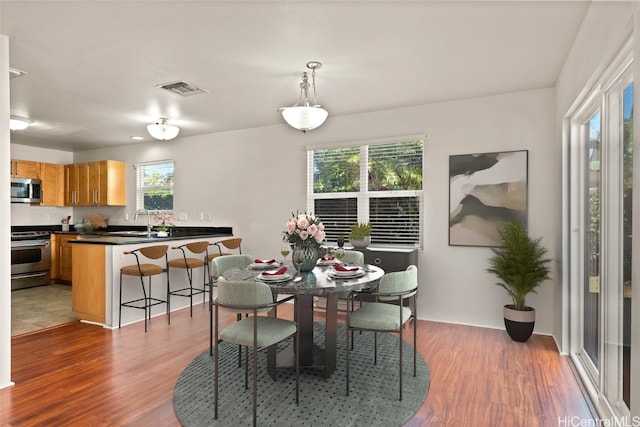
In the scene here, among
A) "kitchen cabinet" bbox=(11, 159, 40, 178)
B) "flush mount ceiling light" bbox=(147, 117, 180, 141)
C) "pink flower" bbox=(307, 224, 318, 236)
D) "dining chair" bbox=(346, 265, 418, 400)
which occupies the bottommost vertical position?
"dining chair" bbox=(346, 265, 418, 400)

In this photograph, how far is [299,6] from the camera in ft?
7.90

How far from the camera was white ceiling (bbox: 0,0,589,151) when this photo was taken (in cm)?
246

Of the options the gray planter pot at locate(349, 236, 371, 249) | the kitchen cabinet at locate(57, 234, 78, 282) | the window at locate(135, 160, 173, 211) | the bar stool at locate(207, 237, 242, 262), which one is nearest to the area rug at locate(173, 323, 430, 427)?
the gray planter pot at locate(349, 236, 371, 249)

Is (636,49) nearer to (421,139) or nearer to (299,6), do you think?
(299,6)

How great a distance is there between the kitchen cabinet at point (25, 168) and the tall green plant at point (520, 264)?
7795 mm

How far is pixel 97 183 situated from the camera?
7.05m

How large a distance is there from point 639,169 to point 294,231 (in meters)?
2.08

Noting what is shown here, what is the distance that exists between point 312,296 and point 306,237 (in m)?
0.48

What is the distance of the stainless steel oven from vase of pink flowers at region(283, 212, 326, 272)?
585cm

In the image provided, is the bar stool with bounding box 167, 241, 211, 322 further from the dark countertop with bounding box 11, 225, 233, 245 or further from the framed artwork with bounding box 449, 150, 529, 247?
the framed artwork with bounding box 449, 150, 529, 247

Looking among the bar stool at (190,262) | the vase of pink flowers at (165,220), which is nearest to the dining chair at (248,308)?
the bar stool at (190,262)

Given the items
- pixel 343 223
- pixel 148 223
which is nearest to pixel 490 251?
pixel 343 223

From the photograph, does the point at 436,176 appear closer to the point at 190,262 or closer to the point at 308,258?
the point at 308,258

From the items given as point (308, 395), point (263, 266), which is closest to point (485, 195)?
point (263, 266)
